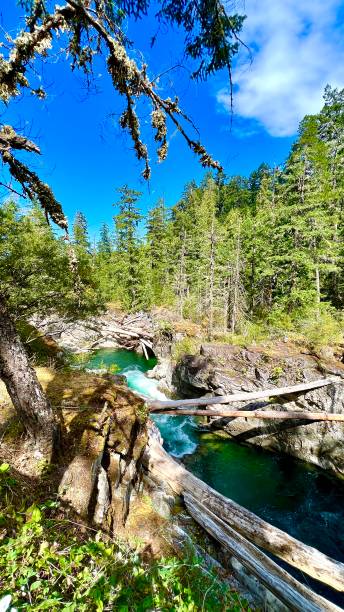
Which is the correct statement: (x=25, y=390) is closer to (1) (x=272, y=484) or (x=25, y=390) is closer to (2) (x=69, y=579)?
(2) (x=69, y=579)

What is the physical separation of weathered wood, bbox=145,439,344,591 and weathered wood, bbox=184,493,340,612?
0.38 metres

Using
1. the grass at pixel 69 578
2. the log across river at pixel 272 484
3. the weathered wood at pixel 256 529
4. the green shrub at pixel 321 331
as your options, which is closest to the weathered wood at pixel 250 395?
the weathered wood at pixel 256 529

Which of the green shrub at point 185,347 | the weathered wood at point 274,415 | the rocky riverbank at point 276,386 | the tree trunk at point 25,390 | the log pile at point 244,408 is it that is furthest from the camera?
the green shrub at point 185,347

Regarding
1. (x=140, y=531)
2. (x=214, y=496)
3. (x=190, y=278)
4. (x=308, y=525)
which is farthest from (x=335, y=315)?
(x=190, y=278)

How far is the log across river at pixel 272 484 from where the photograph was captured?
7.43 meters

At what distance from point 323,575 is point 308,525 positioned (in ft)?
14.8

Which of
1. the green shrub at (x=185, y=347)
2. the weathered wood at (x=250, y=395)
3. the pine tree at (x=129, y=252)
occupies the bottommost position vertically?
the weathered wood at (x=250, y=395)

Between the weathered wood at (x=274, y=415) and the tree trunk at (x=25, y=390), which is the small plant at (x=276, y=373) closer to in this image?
the weathered wood at (x=274, y=415)

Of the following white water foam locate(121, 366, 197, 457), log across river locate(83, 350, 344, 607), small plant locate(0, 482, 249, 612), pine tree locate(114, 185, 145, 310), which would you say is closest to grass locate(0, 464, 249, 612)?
small plant locate(0, 482, 249, 612)

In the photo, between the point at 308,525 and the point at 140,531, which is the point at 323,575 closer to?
the point at 140,531

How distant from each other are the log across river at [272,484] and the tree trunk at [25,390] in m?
6.67

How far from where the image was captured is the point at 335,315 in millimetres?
16516

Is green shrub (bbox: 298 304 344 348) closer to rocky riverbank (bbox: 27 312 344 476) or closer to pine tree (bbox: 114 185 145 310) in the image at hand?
rocky riverbank (bbox: 27 312 344 476)

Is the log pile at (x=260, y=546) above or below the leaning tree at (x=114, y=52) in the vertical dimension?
below
